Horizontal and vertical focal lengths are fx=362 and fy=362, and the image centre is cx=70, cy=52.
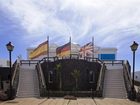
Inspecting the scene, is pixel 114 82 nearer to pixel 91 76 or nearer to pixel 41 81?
pixel 91 76

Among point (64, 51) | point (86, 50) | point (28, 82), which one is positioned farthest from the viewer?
point (86, 50)

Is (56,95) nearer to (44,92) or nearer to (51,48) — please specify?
(44,92)

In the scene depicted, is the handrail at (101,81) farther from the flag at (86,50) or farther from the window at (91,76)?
the flag at (86,50)

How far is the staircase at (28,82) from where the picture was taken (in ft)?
111

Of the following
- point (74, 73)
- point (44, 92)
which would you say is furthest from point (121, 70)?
point (44, 92)

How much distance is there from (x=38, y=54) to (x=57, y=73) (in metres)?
8.29

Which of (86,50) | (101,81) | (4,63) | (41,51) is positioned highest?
(86,50)

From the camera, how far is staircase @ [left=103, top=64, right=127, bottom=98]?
3402 centimetres

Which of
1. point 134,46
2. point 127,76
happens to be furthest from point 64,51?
point 134,46

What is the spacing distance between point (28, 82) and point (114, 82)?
8863mm

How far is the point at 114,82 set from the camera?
3741 centimetres

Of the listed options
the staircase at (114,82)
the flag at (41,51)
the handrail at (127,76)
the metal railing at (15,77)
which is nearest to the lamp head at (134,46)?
the handrail at (127,76)

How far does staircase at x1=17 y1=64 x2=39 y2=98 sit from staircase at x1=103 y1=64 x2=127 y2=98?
6848 mm

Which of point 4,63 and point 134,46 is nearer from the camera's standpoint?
point 134,46
